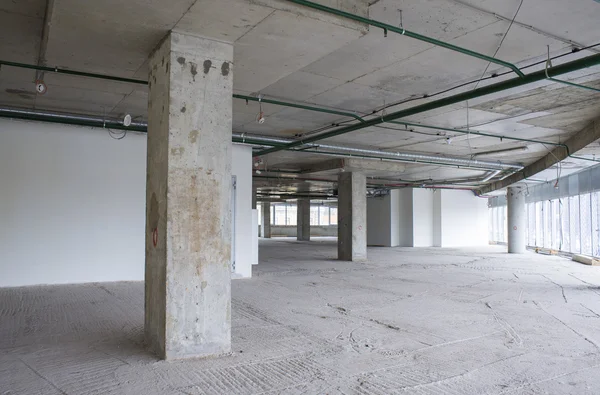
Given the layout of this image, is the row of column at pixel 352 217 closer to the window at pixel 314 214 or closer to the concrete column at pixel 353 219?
the concrete column at pixel 353 219

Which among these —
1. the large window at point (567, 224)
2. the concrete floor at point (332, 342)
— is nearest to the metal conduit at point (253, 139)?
the concrete floor at point (332, 342)

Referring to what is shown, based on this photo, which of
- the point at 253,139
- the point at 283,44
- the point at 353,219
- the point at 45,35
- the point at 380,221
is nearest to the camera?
the point at 283,44

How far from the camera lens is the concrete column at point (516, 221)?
19.2 m

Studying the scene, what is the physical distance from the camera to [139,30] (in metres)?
4.32

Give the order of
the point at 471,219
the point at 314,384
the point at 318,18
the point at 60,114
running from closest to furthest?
the point at 314,384
the point at 318,18
the point at 60,114
the point at 471,219

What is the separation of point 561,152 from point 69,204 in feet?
38.4

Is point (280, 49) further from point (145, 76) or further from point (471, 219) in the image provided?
point (471, 219)

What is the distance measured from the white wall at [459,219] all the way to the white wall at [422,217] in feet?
0.96

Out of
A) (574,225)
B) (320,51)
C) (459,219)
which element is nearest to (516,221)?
(574,225)

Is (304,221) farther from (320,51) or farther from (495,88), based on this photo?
(320,51)

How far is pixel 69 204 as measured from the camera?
8922mm

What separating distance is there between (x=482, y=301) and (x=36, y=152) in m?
8.40

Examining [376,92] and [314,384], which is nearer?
[314,384]

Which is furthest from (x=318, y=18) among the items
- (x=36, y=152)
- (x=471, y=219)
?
(x=471, y=219)
